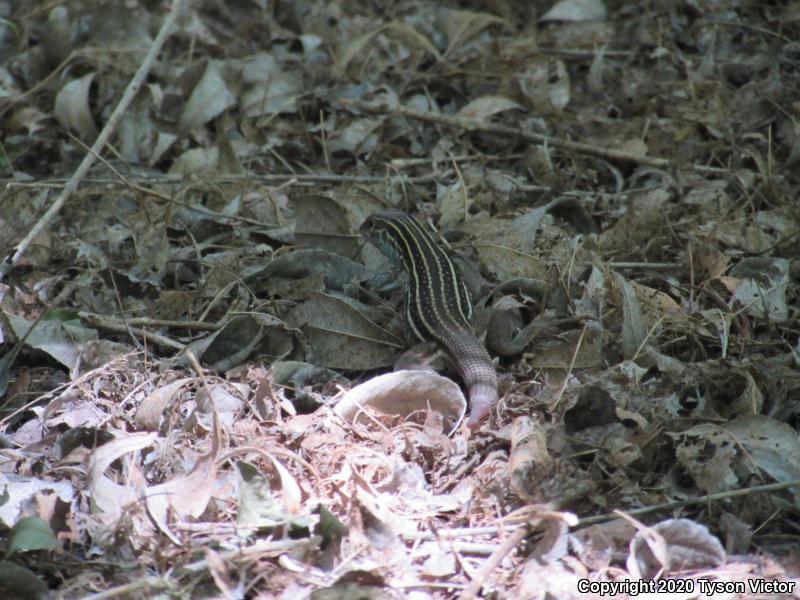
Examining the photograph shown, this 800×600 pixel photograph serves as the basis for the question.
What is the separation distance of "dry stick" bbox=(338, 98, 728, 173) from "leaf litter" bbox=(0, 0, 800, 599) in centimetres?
2

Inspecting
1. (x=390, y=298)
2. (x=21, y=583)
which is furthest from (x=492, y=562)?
(x=390, y=298)

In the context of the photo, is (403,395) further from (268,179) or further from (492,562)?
(268,179)

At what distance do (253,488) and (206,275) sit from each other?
2136 millimetres

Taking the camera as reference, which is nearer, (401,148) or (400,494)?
(400,494)

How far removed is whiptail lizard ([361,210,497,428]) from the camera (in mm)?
4336

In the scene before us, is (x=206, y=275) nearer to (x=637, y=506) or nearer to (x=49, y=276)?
(x=49, y=276)

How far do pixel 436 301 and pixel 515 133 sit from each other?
1994 mm

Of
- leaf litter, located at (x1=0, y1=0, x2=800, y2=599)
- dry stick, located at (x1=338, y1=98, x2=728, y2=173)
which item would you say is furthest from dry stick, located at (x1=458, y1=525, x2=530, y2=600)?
dry stick, located at (x1=338, y1=98, x2=728, y2=173)

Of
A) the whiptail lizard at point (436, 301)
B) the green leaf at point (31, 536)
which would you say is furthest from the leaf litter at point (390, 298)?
the whiptail lizard at point (436, 301)

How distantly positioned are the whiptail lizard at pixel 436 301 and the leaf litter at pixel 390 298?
0.43ft

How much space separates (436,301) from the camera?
4.92 m

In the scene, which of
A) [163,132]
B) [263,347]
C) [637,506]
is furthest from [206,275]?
[637,506]

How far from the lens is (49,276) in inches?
209

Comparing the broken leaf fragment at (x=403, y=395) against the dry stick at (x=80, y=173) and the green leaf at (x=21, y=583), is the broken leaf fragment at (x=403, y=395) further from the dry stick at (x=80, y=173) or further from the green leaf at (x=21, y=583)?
the dry stick at (x=80, y=173)
